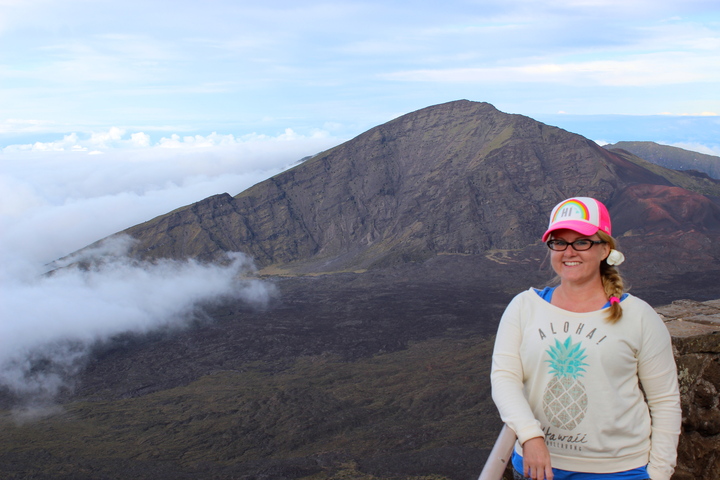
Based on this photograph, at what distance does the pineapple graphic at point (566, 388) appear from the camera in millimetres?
2812

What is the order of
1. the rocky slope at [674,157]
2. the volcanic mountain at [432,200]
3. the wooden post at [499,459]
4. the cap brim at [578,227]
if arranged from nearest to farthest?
the wooden post at [499,459]
the cap brim at [578,227]
the volcanic mountain at [432,200]
the rocky slope at [674,157]

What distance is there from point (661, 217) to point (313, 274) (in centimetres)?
3766

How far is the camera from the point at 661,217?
62125 millimetres

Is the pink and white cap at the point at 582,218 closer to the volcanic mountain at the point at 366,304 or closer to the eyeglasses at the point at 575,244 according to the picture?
the eyeglasses at the point at 575,244

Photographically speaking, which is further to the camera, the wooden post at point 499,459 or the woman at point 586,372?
the woman at point 586,372

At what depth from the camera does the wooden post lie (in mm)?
2434

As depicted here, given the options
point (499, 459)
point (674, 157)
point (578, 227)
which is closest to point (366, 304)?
point (578, 227)

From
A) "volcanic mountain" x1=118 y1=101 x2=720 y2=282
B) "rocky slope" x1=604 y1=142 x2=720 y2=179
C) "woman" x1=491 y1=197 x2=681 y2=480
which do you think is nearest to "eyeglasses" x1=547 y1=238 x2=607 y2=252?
"woman" x1=491 y1=197 x2=681 y2=480

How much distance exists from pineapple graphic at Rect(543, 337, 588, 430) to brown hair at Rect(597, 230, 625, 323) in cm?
21

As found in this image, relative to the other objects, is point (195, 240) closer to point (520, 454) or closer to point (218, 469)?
point (218, 469)

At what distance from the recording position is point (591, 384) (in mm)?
2818

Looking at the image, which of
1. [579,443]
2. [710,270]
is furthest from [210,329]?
[579,443]

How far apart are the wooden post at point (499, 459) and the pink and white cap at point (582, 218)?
3.32ft

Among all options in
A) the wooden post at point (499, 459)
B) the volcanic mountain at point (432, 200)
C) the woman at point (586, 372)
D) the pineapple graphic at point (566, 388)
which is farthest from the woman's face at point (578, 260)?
the volcanic mountain at point (432, 200)
